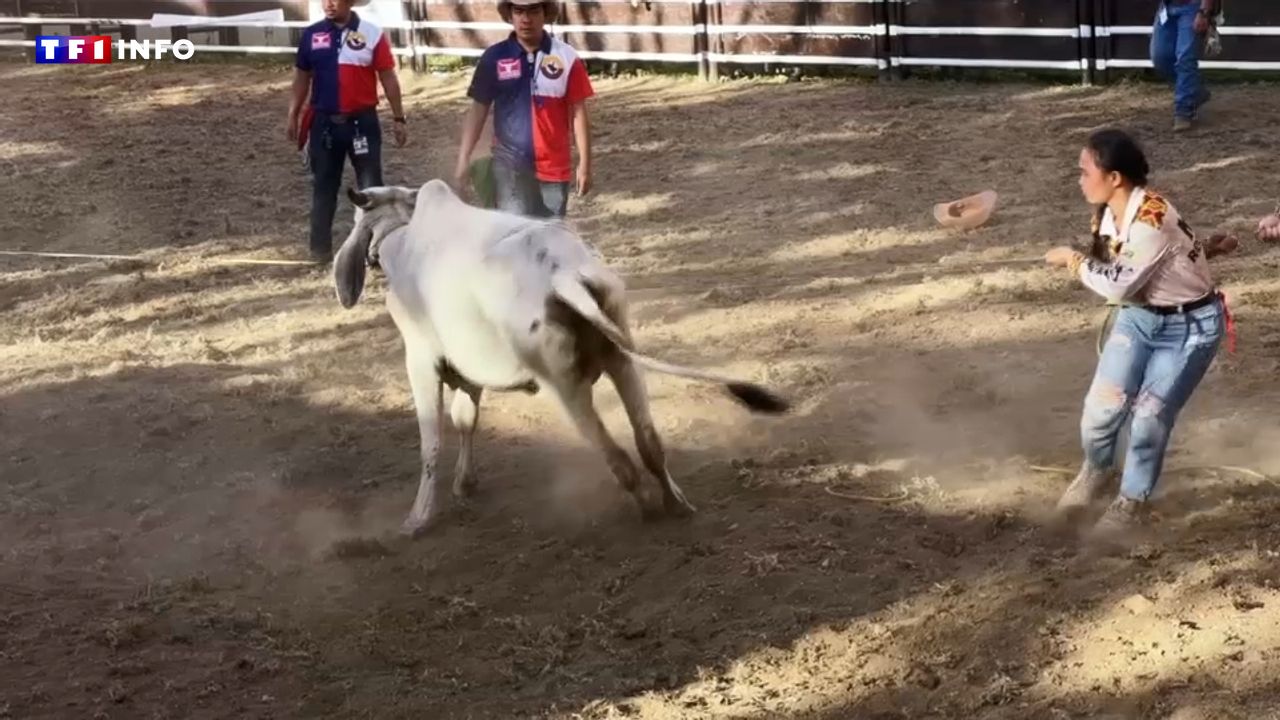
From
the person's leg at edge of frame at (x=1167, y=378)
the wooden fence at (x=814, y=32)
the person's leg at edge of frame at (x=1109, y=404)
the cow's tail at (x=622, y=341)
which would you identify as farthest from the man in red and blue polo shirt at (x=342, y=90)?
the wooden fence at (x=814, y=32)

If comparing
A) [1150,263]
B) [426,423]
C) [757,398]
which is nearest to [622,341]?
[757,398]

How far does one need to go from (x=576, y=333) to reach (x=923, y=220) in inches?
210

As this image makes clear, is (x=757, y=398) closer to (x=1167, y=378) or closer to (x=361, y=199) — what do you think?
(x=1167, y=378)

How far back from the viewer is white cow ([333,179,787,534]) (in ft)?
18.6

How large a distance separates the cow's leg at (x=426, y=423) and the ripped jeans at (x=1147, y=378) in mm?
2319

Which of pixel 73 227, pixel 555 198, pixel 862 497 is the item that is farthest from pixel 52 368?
pixel 862 497

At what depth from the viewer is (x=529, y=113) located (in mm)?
→ 7559

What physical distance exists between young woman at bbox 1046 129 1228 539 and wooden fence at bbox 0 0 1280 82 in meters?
9.70

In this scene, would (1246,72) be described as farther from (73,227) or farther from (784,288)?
(73,227)

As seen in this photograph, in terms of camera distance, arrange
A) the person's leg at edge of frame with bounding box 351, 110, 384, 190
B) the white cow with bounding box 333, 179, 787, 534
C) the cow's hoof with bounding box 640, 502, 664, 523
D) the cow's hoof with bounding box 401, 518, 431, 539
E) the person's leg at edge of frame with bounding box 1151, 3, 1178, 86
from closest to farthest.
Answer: the white cow with bounding box 333, 179, 787, 534
the cow's hoof with bounding box 640, 502, 664, 523
the cow's hoof with bounding box 401, 518, 431, 539
the person's leg at edge of frame with bounding box 351, 110, 384, 190
the person's leg at edge of frame with bounding box 1151, 3, 1178, 86

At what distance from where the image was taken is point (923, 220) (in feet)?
34.8

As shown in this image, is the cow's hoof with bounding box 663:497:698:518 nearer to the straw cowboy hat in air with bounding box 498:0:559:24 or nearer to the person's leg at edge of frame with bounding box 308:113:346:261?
the straw cowboy hat in air with bounding box 498:0:559:24

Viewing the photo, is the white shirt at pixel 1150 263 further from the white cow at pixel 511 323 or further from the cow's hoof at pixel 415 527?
the cow's hoof at pixel 415 527

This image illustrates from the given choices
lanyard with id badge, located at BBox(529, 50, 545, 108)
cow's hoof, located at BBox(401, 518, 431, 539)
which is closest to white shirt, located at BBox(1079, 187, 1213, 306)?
cow's hoof, located at BBox(401, 518, 431, 539)
